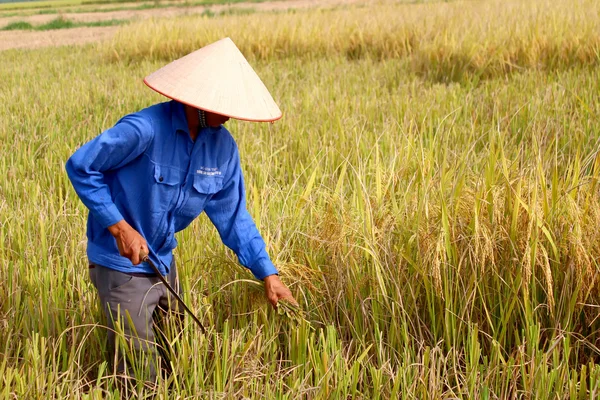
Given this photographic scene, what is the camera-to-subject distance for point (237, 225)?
1.88 m

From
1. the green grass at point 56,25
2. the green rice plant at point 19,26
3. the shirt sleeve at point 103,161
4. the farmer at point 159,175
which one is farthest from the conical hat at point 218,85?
the green rice plant at point 19,26

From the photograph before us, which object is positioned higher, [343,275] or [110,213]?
[110,213]

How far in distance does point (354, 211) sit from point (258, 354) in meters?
0.62

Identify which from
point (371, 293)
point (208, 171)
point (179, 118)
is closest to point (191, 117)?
point (179, 118)

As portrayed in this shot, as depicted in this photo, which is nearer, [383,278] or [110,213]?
[110,213]

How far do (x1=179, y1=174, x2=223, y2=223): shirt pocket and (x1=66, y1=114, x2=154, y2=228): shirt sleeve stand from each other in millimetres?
177

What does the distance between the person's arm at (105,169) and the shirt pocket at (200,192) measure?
0.17m

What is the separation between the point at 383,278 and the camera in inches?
79.2

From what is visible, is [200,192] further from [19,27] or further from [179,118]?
[19,27]

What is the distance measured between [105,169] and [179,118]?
0.71ft

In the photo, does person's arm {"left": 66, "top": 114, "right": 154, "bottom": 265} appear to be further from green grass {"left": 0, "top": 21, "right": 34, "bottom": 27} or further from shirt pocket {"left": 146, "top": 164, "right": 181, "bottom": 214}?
green grass {"left": 0, "top": 21, "right": 34, "bottom": 27}

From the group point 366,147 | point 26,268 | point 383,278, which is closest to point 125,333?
point 26,268

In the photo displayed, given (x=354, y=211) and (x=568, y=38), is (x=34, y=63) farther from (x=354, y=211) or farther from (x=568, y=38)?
(x=354, y=211)

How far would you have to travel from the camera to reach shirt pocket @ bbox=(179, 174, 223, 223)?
178 centimetres
